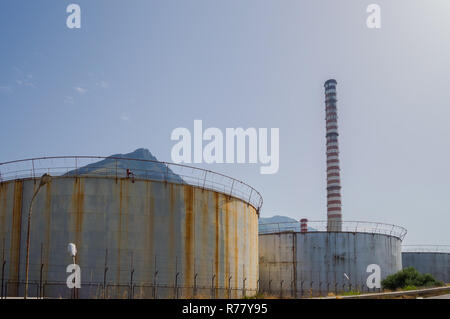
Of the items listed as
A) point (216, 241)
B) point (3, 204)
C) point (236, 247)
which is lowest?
point (236, 247)

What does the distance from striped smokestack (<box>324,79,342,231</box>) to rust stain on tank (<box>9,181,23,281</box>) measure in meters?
41.7

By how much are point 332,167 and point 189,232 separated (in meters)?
40.3

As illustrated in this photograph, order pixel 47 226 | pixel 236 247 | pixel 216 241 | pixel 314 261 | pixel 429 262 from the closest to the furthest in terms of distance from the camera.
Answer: pixel 47 226 → pixel 216 241 → pixel 236 247 → pixel 314 261 → pixel 429 262

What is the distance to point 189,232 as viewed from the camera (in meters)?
30.1

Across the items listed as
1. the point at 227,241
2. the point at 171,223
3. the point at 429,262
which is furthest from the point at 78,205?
the point at 429,262

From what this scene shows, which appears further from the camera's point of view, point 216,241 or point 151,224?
point 216,241

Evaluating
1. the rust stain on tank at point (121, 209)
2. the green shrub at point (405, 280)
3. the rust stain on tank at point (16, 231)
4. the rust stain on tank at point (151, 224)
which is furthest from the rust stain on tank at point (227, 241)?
the green shrub at point (405, 280)

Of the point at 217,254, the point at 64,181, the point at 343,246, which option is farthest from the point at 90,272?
the point at 343,246

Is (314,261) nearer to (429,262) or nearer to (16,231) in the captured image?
(429,262)

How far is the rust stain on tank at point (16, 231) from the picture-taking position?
88.6ft

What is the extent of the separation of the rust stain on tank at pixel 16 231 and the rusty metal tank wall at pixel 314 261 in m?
24.9

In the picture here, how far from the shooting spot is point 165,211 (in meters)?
29.5
